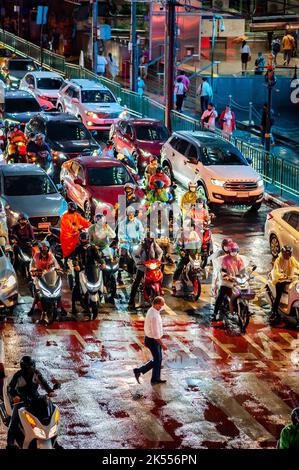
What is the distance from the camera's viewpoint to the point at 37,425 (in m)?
13.3

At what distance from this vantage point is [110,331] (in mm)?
19719

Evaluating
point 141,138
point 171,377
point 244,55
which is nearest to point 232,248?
point 171,377

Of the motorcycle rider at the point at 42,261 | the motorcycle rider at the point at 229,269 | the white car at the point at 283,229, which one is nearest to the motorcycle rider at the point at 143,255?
the motorcycle rider at the point at 229,269

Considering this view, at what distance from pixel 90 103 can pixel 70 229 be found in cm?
1756

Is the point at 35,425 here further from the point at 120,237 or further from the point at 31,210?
the point at 31,210

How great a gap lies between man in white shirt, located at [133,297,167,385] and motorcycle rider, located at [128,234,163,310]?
384cm

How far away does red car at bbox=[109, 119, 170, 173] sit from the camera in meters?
33.3

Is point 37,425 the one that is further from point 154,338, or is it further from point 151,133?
point 151,133

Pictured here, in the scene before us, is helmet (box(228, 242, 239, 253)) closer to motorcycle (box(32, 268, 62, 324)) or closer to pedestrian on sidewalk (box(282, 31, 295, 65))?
motorcycle (box(32, 268, 62, 324))

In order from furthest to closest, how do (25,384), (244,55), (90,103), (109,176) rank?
(244,55)
(90,103)
(109,176)
(25,384)

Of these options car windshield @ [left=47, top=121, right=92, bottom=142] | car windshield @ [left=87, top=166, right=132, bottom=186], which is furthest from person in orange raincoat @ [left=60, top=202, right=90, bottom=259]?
car windshield @ [left=47, top=121, right=92, bottom=142]

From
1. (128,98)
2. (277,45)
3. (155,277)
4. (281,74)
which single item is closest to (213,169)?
(155,277)

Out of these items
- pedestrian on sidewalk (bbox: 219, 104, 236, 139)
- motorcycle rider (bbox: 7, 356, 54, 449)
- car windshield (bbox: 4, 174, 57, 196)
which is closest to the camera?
motorcycle rider (bbox: 7, 356, 54, 449)
